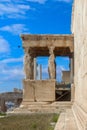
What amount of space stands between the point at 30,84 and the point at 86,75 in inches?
665

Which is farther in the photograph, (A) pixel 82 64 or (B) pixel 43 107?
(B) pixel 43 107

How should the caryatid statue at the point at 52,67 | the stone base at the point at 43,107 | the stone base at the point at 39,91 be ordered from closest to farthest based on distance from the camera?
the stone base at the point at 43,107 < the stone base at the point at 39,91 < the caryatid statue at the point at 52,67

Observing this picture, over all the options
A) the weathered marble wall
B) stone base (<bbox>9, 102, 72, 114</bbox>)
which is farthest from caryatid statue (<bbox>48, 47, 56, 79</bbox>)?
the weathered marble wall

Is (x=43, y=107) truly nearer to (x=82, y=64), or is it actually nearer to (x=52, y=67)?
(x=52, y=67)

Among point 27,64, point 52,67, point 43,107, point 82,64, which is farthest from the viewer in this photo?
point 27,64

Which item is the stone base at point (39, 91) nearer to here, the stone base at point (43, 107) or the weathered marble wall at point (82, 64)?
the stone base at point (43, 107)

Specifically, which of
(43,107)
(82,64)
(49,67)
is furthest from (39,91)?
(82,64)

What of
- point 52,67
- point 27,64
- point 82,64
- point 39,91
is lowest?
point 39,91

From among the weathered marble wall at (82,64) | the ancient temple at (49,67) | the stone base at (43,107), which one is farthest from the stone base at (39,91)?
the weathered marble wall at (82,64)

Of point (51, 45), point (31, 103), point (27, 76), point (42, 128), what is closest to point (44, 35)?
point (51, 45)

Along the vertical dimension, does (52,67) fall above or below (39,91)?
above

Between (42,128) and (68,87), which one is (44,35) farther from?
(42,128)

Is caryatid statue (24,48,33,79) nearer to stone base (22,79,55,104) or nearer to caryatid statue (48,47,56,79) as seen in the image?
stone base (22,79,55,104)

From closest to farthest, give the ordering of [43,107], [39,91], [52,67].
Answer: [43,107], [39,91], [52,67]
